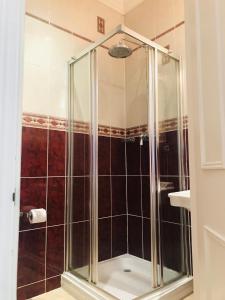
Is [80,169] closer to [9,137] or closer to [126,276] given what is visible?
[126,276]

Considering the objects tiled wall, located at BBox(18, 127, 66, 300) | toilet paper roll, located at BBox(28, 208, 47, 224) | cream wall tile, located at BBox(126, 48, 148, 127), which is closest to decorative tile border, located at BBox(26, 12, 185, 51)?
cream wall tile, located at BBox(126, 48, 148, 127)

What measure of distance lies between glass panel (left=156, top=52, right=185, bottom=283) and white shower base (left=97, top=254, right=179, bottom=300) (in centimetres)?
11

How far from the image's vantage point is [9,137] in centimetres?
63

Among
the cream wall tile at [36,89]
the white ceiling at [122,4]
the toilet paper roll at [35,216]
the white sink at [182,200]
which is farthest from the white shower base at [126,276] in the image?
the white ceiling at [122,4]

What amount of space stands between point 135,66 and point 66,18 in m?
0.75

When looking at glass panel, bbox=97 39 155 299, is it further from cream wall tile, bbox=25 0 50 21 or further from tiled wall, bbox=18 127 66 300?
cream wall tile, bbox=25 0 50 21

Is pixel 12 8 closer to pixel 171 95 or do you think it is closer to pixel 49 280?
pixel 171 95

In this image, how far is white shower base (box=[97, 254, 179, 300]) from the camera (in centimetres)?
175

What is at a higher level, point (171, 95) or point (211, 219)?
point (171, 95)

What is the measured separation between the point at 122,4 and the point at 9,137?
A: 96.2 inches

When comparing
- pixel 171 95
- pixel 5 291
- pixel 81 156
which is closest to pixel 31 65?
pixel 81 156

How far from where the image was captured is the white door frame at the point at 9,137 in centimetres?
61

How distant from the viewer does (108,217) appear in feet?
7.39

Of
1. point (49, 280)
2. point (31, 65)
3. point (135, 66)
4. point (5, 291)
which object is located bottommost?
point (49, 280)
